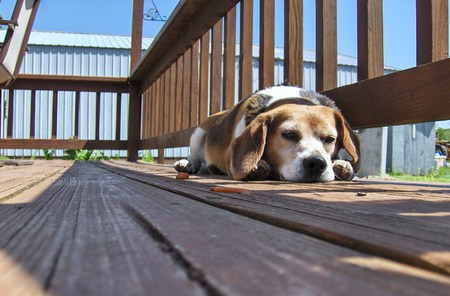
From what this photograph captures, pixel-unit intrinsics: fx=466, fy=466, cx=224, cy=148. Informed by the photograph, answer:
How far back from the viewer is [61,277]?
510mm

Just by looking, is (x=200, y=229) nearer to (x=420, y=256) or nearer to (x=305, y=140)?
(x=420, y=256)

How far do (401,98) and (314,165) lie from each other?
56 cm

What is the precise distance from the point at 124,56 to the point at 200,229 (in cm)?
1591

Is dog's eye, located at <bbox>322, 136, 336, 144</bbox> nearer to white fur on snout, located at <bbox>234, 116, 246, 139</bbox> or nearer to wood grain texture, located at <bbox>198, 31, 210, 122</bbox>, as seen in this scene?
white fur on snout, located at <bbox>234, 116, 246, 139</bbox>

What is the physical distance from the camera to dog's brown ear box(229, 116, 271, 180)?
2.58 metres

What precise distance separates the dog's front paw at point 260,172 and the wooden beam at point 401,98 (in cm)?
65

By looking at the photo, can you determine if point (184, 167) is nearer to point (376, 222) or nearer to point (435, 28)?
point (435, 28)

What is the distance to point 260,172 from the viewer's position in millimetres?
2662

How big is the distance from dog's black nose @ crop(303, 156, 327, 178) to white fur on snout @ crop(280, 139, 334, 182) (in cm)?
2

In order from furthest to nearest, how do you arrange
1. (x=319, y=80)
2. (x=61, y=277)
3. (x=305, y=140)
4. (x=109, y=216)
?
(x=319, y=80) < (x=305, y=140) < (x=109, y=216) < (x=61, y=277)

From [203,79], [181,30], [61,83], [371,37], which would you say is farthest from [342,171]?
[61,83]

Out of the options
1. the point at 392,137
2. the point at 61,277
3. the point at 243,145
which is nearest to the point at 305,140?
the point at 243,145

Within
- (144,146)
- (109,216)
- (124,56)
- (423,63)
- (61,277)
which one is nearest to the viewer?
(61,277)

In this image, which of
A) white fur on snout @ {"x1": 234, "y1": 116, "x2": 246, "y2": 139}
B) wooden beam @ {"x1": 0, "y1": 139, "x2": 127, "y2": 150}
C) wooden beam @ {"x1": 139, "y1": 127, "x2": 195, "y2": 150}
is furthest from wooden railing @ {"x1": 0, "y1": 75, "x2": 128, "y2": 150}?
white fur on snout @ {"x1": 234, "y1": 116, "x2": 246, "y2": 139}
